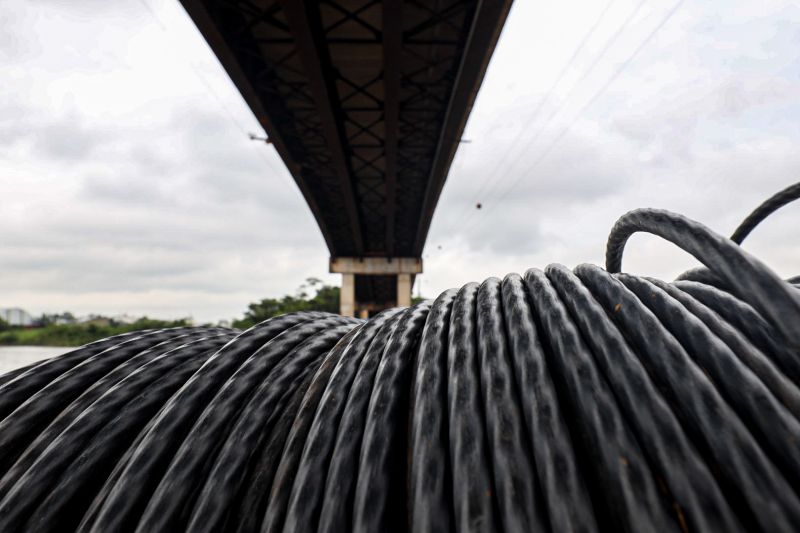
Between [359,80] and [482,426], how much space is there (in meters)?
16.1

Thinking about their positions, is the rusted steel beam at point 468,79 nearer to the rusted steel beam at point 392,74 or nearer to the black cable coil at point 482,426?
the rusted steel beam at point 392,74

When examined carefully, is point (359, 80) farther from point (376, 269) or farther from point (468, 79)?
point (376, 269)

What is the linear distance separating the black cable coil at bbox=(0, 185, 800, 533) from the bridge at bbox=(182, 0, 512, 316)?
10232mm

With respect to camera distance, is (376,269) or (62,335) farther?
(62,335)

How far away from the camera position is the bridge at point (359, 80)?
1041cm

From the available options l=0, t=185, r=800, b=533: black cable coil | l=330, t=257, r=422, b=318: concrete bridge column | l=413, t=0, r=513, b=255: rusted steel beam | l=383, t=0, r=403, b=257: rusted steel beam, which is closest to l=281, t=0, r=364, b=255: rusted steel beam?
l=383, t=0, r=403, b=257: rusted steel beam

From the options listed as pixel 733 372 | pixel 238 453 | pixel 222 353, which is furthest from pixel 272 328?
pixel 733 372

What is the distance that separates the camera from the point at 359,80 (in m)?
15.1

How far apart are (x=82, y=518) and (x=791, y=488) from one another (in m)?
1.38

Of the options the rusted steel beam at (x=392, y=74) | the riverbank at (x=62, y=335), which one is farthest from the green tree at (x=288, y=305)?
the rusted steel beam at (x=392, y=74)

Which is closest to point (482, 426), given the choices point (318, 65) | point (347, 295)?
point (318, 65)

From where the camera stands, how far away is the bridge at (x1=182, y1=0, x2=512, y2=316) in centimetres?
1041

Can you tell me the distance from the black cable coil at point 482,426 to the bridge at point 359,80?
10232mm

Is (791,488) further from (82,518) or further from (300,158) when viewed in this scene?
(300,158)
